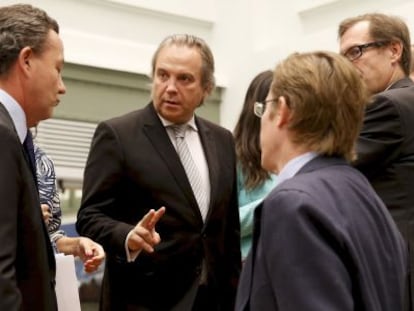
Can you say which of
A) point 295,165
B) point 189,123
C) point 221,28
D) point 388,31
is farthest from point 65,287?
point 221,28

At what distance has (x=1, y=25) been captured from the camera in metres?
2.64

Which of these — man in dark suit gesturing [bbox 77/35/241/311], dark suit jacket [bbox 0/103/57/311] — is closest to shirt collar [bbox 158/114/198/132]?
man in dark suit gesturing [bbox 77/35/241/311]

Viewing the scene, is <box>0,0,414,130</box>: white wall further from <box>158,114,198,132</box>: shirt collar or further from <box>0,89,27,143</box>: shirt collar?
<box>0,89,27,143</box>: shirt collar

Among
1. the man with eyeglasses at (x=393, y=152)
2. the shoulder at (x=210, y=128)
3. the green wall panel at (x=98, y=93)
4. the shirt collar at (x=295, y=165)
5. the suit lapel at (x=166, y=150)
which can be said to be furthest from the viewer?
the green wall panel at (x=98, y=93)

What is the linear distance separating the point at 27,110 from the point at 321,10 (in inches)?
164

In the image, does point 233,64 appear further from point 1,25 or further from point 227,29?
point 1,25

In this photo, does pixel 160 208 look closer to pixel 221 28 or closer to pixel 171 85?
pixel 171 85

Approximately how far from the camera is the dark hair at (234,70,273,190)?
142 inches

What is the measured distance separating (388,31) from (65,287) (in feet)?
5.25

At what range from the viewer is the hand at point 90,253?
291 cm

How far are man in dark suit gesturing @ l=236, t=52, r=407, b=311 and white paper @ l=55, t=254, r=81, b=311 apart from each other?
0.73 metres

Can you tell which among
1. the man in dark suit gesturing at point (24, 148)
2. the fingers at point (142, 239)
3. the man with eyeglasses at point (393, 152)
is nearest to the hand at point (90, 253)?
the fingers at point (142, 239)

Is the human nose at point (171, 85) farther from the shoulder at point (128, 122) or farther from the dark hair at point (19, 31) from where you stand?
the dark hair at point (19, 31)

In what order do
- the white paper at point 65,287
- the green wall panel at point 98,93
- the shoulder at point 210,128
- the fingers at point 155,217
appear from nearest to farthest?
the white paper at point 65,287, the fingers at point 155,217, the shoulder at point 210,128, the green wall panel at point 98,93
